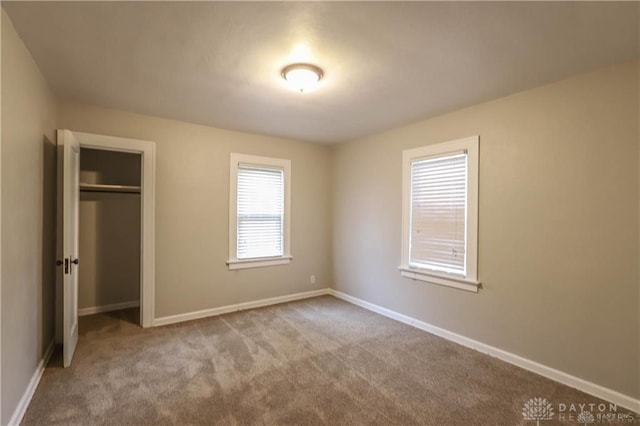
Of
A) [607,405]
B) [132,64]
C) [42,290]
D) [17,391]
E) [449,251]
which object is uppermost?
[132,64]

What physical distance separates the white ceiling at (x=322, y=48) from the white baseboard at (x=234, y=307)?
2.50 meters

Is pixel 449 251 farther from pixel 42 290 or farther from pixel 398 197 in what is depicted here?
pixel 42 290

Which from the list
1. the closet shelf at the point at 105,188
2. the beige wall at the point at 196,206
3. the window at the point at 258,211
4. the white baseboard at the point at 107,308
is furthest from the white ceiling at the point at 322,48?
the white baseboard at the point at 107,308

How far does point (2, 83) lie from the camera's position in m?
1.79

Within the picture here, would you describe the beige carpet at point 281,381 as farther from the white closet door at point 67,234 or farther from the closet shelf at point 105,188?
the closet shelf at point 105,188

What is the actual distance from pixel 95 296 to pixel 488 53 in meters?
5.17

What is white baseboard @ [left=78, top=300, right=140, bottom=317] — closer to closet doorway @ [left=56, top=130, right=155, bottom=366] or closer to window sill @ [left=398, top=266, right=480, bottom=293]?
closet doorway @ [left=56, top=130, right=155, bottom=366]

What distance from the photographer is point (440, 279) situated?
349cm

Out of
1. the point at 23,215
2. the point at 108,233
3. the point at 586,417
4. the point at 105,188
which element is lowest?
the point at 586,417

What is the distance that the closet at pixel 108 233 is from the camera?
4.11 metres

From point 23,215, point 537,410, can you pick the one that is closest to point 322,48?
point 23,215

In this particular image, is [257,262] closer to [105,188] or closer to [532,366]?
[105,188]

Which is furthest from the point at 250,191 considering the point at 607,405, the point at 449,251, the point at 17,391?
the point at 607,405

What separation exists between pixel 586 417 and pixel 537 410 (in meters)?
0.31
